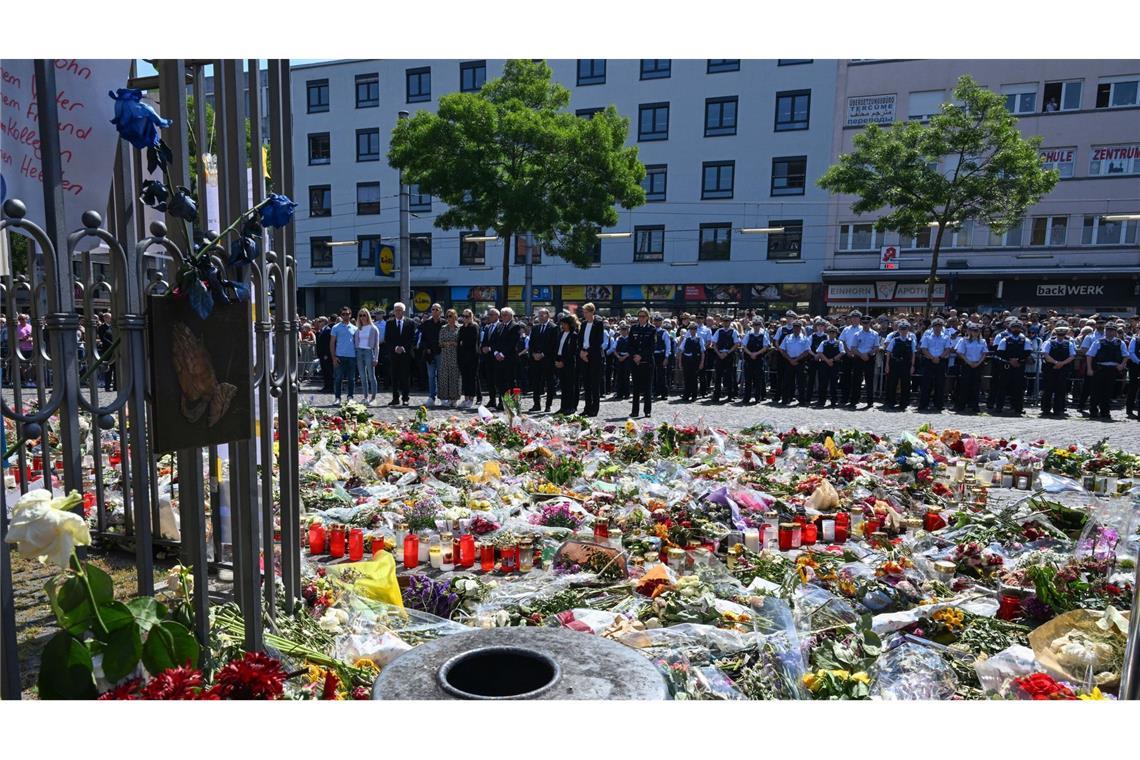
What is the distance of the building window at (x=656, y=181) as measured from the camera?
118 ft

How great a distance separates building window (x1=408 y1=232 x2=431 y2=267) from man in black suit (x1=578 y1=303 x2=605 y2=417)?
1086 inches

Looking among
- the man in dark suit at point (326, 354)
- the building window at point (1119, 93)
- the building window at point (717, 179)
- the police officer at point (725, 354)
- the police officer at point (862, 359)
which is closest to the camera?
the police officer at point (862, 359)

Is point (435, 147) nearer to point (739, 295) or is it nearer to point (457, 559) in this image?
point (739, 295)

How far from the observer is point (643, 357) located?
13.7m

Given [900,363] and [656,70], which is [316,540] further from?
[656,70]

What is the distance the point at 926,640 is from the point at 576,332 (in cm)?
1033

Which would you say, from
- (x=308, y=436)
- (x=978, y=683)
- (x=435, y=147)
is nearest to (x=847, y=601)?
(x=978, y=683)

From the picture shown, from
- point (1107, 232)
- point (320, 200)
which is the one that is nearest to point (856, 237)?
point (1107, 232)

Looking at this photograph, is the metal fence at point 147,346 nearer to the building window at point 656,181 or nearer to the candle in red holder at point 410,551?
the candle in red holder at point 410,551

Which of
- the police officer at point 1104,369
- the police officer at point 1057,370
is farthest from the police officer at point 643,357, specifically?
the police officer at point 1104,369

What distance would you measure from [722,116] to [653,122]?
125 inches

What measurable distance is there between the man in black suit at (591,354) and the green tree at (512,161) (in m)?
9.69

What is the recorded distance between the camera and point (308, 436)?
8992mm

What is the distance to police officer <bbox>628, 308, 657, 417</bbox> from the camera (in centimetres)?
1349
